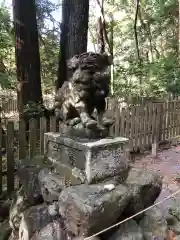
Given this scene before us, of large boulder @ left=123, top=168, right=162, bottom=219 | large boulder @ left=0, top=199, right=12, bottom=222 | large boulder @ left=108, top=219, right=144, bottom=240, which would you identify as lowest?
large boulder @ left=0, top=199, right=12, bottom=222

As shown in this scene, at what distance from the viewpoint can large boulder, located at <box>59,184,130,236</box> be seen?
226 centimetres

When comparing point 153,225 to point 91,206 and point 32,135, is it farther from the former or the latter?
point 32,135

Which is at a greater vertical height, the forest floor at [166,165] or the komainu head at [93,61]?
the komainu head at [93,61]

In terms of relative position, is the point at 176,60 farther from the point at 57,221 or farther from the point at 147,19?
Answer: the point at 57,221

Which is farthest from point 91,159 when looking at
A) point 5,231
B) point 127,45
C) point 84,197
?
point 127,45

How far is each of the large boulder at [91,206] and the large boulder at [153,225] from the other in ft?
1.64

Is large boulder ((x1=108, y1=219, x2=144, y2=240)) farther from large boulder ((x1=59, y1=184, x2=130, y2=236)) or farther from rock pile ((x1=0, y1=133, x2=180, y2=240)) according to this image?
large boulder ((x1=59, y1=184, x2=130, y2=236))

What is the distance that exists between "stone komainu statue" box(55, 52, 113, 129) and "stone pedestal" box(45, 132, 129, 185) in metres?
0.21

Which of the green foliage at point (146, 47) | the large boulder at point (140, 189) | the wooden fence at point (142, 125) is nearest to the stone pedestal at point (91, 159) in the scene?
the large boulder at point (140, 189)

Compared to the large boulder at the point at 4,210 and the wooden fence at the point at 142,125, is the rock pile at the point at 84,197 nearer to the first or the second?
the large boulder at the point at 4,210

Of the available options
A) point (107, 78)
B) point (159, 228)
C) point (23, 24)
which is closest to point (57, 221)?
point (159, 228)

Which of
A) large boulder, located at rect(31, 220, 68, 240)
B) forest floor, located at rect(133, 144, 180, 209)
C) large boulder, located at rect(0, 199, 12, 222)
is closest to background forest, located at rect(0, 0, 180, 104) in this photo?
forest floor, located at rect(133, 144, 180, 209)

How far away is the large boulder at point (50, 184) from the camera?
2770 millimetres

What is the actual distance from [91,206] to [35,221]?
30.4 inches
